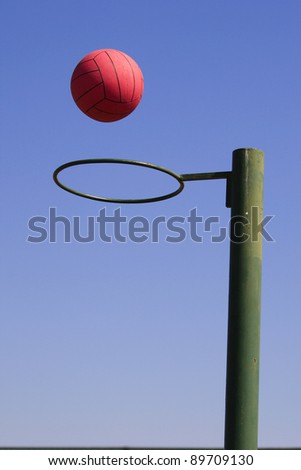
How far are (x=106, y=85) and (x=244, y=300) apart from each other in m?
2.54

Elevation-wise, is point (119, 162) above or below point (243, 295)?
above

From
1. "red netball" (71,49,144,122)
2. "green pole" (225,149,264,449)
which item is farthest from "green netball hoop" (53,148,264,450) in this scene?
"red netball" (71,49,144,122)

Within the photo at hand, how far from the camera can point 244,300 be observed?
4.85 meters

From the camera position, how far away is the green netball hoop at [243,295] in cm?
466

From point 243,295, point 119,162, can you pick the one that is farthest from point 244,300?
point 119,162

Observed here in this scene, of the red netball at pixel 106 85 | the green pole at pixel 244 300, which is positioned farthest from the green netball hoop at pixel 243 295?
the red netball at pixel 106 85

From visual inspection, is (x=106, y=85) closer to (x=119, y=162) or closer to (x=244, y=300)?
(x=119, y=162)

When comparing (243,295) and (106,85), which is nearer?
(243,295)

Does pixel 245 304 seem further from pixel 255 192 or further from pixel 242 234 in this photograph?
pixel 255 192

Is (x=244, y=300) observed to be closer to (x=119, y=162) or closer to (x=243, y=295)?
(x=243, y=295)

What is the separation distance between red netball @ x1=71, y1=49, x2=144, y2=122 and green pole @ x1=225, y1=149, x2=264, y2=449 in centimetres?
162

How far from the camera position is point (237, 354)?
474cm

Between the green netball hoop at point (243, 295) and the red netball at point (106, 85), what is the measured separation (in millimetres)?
1379
